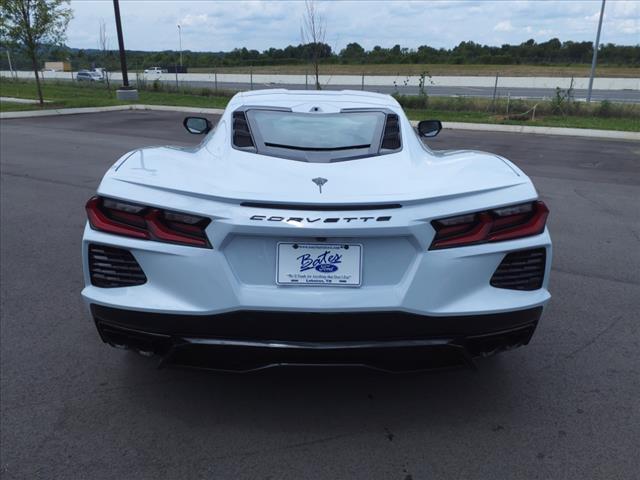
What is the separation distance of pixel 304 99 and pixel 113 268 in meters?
1.92

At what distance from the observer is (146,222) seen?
255cm

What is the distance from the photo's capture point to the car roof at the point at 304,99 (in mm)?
3867

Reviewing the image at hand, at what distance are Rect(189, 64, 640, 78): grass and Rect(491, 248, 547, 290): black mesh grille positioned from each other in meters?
46.6

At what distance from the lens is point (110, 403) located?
303 centimetres

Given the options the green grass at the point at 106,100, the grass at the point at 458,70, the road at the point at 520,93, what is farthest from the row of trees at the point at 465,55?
the green grass at the point at 106,100

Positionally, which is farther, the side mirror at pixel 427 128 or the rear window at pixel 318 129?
the side mirror at pixel 427 128

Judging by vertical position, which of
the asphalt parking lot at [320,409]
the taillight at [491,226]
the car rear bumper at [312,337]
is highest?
the taillight at [491,226]

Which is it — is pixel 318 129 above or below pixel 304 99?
below

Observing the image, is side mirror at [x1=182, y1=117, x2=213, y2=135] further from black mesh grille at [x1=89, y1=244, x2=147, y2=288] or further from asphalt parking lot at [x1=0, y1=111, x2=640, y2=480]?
black mesh grille at [x1=89, y1=244, x2=147, y2=288]

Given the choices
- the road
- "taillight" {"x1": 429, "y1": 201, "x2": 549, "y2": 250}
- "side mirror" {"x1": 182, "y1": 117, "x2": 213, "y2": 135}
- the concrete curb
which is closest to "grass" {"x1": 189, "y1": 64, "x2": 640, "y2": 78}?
the road

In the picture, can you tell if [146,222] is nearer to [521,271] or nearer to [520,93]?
[521,271]

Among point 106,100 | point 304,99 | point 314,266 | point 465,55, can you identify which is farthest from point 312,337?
point 465,55

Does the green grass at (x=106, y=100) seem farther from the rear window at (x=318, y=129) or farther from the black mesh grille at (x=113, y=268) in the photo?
the black mesh grille at (x=113, y=268)

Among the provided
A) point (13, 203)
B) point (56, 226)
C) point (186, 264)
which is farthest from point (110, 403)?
point (13, 203)
